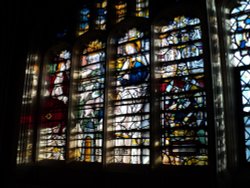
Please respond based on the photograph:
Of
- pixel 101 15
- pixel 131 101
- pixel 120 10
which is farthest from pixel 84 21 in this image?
pixel 131 101

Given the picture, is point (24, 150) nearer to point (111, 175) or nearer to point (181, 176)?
point (111, 175)

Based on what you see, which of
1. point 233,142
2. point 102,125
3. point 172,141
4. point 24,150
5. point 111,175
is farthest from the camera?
point 24,150

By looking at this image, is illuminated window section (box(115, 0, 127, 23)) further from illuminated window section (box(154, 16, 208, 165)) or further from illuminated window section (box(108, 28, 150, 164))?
illuminated window section (box(154, 16, 208, 165))

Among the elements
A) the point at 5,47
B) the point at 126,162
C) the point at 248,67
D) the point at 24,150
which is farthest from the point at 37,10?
the point at 248,67

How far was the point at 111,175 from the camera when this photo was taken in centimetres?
486

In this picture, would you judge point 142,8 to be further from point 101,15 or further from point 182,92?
point 182,92

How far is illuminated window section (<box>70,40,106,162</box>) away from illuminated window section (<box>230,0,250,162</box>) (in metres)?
2.45

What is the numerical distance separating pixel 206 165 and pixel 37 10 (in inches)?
204

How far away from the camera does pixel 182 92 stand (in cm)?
458

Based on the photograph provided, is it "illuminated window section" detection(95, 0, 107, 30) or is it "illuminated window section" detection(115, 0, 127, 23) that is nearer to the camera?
"illuminated window section" detection(115, 0, 127, 23)

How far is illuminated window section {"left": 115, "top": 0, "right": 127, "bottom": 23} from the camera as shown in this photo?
18.5 feet

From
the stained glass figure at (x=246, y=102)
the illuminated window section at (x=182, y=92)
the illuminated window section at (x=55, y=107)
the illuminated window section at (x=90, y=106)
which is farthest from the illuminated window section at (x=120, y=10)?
the stained glass figure at (x=246, y=102)

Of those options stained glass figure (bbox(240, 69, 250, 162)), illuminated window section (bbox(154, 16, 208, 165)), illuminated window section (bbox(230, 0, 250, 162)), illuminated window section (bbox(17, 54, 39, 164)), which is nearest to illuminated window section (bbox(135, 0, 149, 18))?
illuminated window section (bbox(154, 16, 208, 165))

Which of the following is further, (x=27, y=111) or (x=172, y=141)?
(x=27, y=111)
